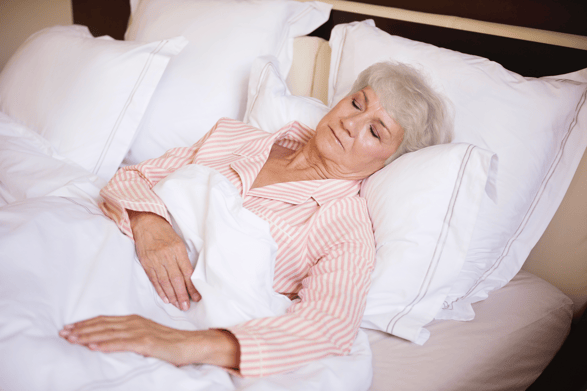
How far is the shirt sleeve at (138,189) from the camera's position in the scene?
1043 millimetres

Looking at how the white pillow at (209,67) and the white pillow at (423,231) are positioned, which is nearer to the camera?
the white pillow at (423,231)

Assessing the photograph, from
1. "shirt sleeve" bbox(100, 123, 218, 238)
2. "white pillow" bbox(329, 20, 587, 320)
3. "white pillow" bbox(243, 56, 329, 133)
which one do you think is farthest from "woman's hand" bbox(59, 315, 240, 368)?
"white pillow" bbox(243, 56, 329, 133)

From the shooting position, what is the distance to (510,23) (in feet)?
4.75

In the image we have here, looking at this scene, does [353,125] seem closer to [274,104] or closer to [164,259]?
[274,104]

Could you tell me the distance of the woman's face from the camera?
1.17 metres

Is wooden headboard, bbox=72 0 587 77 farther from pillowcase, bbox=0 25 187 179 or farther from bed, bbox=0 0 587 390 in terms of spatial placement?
pillowcase, bbox=0 25 187 179

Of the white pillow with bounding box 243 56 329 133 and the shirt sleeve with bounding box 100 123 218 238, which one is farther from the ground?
the white pillow with bounding box 243 56 329 133

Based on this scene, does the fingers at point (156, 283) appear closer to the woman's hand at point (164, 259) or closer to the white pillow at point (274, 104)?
the woman's hand at point (164, 259)

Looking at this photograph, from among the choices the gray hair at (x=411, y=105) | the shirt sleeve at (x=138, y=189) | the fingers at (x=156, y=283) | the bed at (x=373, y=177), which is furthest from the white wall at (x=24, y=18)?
the gray hair at (x=411, y=105)

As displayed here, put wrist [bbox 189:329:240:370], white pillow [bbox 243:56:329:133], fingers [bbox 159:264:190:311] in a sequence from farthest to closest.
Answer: white pillow [bbox 243:56:329:133] < fingers [bbox 159:264:190:311] < wrist [bbox 189:329:240:370]

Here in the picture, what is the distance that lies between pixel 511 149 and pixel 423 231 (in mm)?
379

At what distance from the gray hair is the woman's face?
0.02 metres

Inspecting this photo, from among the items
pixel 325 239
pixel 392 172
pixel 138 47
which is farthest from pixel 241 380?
pixel 138 47

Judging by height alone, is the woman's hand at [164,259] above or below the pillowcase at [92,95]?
below
